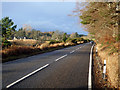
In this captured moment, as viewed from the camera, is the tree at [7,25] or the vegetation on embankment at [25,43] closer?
the vegetation on embankment at [25,43]

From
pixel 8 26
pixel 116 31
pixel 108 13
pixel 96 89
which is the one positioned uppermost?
pixel 8 26

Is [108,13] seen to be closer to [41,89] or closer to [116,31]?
[116,31]

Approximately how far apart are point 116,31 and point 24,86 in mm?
10250

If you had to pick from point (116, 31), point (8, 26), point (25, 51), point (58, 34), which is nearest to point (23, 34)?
point (58, 34)

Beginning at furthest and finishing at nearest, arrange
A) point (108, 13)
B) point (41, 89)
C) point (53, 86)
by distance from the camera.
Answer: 1. point (108, 13)
2. point (53, 86)
3. point (41, 89)

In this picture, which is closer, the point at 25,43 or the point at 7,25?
the point at 25,43

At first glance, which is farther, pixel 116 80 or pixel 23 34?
pixel 23 34

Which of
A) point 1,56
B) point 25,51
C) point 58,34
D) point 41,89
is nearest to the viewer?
point 41,89

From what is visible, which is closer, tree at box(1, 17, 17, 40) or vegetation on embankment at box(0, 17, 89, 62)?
vegetation on embankment at box(0, 17, 89, 62)

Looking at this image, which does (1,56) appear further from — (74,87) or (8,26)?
(8,26)

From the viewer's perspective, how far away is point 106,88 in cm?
430

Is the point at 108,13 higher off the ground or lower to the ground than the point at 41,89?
higher

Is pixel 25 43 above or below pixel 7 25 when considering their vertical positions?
below

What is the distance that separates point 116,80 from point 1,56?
1007 centimetres
